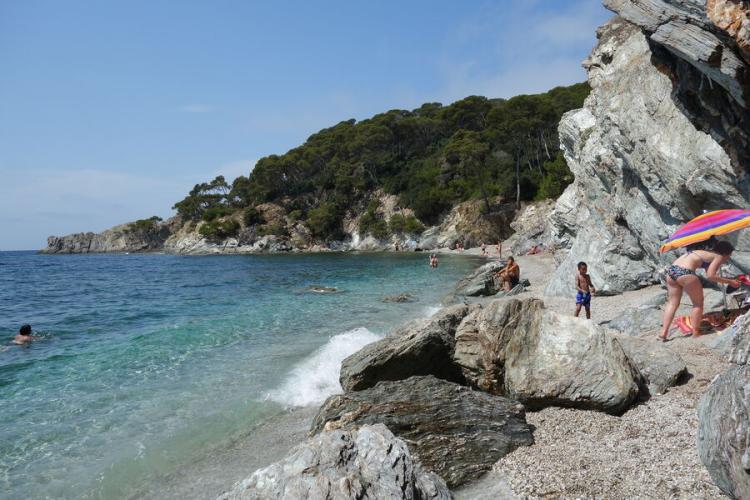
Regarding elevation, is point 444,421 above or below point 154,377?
above

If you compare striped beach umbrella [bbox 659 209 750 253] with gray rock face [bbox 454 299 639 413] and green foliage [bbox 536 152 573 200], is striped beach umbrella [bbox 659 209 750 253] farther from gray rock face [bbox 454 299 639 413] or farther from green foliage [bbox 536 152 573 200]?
green foliage [bbox 536 152 573 200]

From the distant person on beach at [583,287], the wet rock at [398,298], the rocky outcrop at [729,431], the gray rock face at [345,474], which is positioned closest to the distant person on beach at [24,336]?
the wet rock at [398,298]

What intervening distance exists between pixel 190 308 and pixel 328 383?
16.0 metres

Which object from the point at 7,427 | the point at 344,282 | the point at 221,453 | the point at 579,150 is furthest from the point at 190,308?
the point at 579,150

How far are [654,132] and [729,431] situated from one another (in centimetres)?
1015

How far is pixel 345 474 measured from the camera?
3582mm

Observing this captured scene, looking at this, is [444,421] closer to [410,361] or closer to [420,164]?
[410,361]

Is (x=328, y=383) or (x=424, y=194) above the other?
(x=424, y=194)

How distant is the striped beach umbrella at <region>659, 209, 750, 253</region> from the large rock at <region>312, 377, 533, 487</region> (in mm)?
5131

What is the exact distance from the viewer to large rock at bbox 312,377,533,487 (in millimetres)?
5586

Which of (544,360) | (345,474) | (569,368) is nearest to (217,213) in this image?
(544,360)

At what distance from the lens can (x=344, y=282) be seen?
32625mm

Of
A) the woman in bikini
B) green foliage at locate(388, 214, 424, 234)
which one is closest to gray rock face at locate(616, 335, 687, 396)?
the woman in bikini

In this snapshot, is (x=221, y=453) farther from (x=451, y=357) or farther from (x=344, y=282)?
(x=344, y=282)
